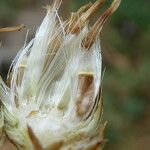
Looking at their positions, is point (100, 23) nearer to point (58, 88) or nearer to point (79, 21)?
point (79, 21)

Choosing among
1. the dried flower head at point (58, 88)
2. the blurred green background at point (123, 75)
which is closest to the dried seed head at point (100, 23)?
the dried flower head at point (58, 88)

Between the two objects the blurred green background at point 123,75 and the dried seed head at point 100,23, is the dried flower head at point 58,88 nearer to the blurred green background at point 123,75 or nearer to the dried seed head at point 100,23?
the dried seed head at point 100,23

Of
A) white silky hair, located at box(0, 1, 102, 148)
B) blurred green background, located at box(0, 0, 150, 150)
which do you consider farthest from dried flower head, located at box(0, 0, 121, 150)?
blurred green background, located at box(0, 0, 150, 150)

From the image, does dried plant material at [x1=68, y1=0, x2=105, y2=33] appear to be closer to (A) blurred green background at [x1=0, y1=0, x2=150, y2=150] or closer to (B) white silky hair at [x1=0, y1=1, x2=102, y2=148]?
(B) white silky hair at [x1=0, y1=1, x2=102, y2=148]

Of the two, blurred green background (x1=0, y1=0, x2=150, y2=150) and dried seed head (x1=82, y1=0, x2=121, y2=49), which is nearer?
dried seed head (x1=82, y1=0, x2=121, y2=49)

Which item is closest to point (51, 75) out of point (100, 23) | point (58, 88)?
point (58, 88)

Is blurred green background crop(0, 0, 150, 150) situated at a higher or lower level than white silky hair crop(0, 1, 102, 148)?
lower

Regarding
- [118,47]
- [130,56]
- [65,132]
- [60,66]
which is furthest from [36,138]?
[130,56]

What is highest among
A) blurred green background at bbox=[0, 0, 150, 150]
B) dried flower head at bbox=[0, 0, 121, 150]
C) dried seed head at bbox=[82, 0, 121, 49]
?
dried seed head at bbox=[82, 0, 121, 49]
